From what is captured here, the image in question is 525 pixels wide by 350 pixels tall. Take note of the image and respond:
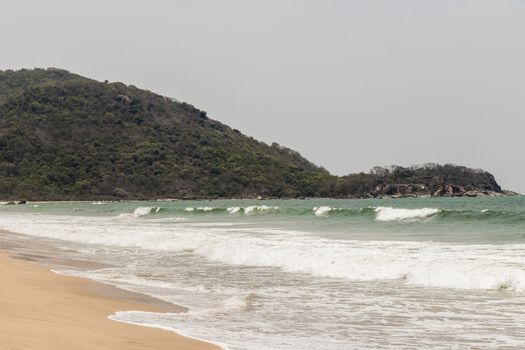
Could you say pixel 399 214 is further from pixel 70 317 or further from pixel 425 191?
pixel 425 191

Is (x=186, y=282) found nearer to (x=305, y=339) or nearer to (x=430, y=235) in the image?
(x=305, y=339)

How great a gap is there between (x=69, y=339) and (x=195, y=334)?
71.7 inches

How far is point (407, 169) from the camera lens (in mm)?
158750

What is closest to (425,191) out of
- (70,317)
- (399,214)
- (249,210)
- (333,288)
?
(249,210)

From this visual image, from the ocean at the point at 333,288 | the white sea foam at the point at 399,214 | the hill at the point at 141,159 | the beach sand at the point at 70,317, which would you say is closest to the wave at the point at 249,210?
the white sea foam at the point at 399,214

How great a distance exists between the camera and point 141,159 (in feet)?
436

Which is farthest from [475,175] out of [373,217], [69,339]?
[69,339]

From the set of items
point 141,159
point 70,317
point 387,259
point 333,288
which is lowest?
point 333,288

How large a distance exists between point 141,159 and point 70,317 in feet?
413

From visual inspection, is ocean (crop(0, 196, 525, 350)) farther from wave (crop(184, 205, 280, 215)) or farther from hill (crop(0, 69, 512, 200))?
hill (crop(0, 69, 512, 200))

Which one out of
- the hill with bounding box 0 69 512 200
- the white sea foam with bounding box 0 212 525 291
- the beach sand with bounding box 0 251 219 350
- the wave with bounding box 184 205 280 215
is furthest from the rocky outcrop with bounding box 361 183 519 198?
the beach sand with bounding box 0 251 219 350

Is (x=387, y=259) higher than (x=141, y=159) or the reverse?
the reverse

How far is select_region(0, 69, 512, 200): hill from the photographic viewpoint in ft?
410

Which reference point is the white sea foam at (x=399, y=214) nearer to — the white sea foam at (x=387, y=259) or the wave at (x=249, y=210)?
the white sea foam at (x=387, y=259)
